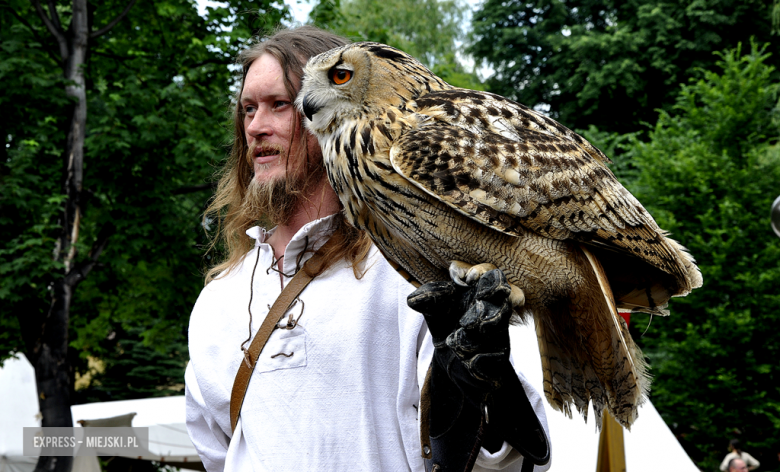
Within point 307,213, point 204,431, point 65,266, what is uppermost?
point 65,266

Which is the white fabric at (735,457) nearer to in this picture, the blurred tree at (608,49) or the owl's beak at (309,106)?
the owl's beak at (309,106)

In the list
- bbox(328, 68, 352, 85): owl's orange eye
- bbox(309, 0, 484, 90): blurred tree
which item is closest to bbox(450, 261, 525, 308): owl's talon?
bbox(328, 68, 352, 85): owl's orange eye

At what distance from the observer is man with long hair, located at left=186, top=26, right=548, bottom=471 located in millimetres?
1906

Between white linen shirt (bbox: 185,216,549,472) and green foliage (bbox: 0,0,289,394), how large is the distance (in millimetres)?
4525

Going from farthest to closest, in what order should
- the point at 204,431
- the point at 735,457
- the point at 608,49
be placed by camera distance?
the point at 608,49
the point at 735,457
the point at 204,431

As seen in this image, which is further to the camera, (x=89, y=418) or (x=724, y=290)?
(x=724, y=290)

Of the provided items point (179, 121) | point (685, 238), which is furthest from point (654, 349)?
point (179, 121)

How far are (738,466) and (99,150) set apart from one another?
9.37 m

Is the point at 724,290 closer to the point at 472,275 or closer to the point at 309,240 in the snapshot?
the point at 309,240

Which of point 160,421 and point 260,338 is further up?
point 260,338

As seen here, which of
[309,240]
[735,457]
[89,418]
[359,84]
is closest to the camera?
[359,84]

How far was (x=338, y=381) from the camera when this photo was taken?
1936 mm

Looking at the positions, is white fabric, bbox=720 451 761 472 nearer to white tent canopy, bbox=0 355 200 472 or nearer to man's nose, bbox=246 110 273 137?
white tent canopy, bbox=0 355 200 472

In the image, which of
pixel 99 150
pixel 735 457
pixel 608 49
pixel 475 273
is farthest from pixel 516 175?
pixel 608 49
